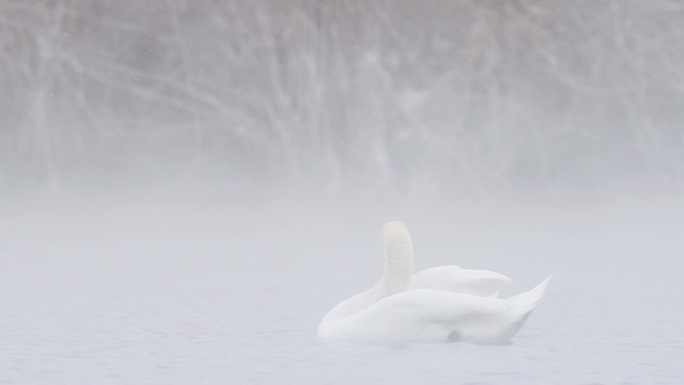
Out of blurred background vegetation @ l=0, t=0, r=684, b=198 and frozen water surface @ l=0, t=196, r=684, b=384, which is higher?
blurred background vegetation @ l=0, t=0, r=684, b=198

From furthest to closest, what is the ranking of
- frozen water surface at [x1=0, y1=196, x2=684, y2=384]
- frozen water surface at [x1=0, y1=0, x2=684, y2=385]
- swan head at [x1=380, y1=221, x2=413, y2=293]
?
frozen water surface at [x1=0, y1=0, x2=684, y2=385], swan head at [x1=380, y1=221, x2=413, y2=293], frozen water surface at [x1=0, y1=196, x2=684, y2=384]

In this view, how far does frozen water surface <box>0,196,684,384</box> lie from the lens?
436 centimetres

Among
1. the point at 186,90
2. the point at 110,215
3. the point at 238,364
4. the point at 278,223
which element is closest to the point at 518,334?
the point at 238,364

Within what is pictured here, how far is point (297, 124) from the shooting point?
1290 cm

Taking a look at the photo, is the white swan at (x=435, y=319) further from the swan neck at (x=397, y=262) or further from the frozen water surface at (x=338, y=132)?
the frozen water surface at (x=338, y=132)

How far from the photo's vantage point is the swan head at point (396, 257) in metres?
5.20

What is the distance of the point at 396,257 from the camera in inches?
205

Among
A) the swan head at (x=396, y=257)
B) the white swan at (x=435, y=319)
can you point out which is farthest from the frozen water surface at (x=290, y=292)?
the swan head at (x=396, y=257)

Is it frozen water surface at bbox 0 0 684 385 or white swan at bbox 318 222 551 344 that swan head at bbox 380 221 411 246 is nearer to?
white swan at bbox 318 222 551 344

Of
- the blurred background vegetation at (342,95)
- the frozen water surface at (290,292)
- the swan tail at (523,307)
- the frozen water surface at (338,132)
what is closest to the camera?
the frozen water surface at (290,292)

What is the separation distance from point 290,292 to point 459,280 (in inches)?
53.8

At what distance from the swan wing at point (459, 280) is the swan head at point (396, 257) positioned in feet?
0.35

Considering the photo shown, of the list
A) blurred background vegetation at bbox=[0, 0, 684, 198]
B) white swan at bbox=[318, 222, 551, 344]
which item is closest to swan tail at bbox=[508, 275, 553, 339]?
white swan at bbox=[318, 222, 551, 344]

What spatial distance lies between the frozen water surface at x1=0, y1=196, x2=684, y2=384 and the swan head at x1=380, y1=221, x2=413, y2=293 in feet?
Result: 1.07
